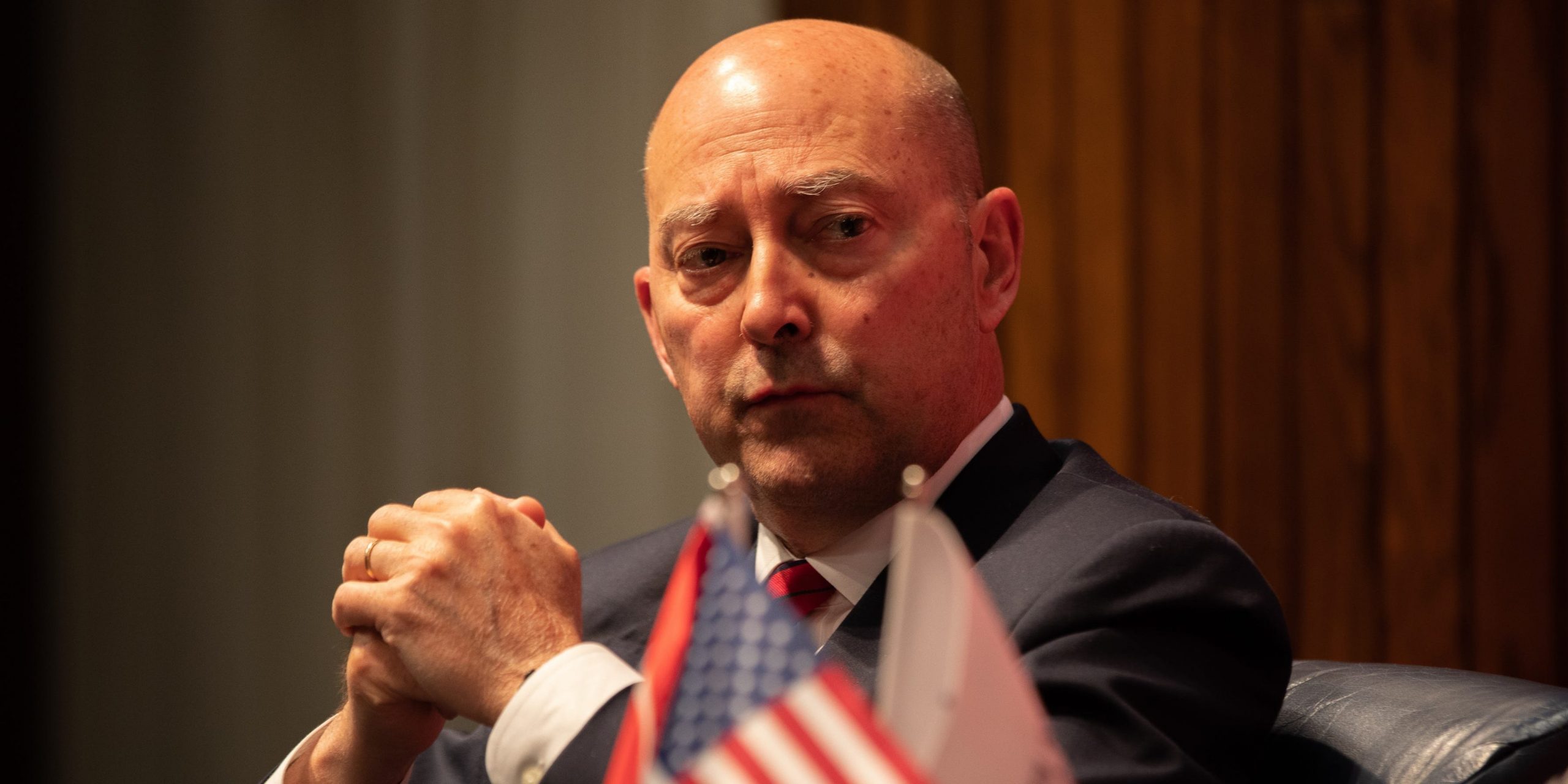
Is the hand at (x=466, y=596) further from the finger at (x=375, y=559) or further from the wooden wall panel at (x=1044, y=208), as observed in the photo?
the wooden wall panel at (x=1044, y=208)

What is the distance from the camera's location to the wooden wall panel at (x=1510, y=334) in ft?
8.21

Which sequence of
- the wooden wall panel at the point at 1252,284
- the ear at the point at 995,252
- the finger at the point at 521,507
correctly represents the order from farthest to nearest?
1. the wooden wall panel at the point at 1252,284
2. the ear at the point at 995,252
3. the finger at the point at 521,507

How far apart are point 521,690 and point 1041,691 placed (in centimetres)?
42

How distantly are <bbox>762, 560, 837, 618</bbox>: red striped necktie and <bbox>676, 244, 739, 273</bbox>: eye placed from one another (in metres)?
0.36

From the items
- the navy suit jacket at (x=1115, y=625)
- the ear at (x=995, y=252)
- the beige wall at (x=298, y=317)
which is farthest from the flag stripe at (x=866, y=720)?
the beige wall at (x=298, y=317)

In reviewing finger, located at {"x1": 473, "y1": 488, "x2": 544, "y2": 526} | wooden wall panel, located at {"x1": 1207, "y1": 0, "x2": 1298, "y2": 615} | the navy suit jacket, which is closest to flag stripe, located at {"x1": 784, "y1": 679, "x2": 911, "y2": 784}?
the navy suit jacket

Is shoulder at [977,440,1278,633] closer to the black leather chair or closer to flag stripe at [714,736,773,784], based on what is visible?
the black leather chair

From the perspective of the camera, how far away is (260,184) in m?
3.41

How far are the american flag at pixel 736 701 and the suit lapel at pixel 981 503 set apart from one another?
2.02 ft

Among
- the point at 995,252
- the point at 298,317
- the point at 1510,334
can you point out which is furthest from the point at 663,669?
the point at 298,317

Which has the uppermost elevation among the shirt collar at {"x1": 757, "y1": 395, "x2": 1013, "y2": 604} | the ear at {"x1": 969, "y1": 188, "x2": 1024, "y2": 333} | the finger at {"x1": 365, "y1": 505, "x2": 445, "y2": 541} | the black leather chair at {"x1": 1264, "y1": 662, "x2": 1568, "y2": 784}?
the ear at {"x1": 969, "y1": 188, "x2": 1024, "y2": 333}

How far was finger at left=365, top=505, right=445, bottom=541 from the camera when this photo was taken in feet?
4.03

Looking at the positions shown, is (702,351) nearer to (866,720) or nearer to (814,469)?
(814,469)

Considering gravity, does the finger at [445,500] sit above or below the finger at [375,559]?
above
